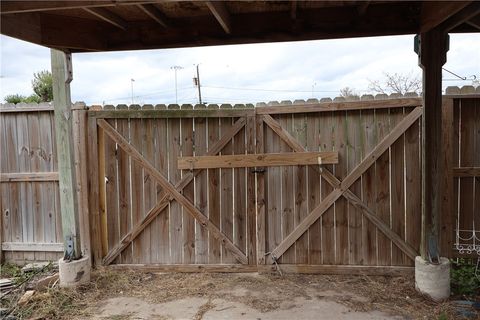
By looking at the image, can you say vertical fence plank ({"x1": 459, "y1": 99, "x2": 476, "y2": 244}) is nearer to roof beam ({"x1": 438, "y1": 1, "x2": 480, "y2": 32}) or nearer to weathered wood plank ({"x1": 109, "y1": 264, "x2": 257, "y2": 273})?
roof beam ({"x1": 438, "y1": 1, "x2": 480, "y2": 32})

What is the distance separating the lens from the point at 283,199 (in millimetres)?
3734

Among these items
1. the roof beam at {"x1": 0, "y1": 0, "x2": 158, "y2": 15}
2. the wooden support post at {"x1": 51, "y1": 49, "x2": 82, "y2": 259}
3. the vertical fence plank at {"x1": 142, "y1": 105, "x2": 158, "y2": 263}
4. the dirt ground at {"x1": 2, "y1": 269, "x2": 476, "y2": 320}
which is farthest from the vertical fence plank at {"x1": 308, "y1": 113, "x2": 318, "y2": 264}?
the wooden support post at {"x1": 51, "y1": 49, "x2": 82, "y2": 259}

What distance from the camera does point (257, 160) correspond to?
3643 mm

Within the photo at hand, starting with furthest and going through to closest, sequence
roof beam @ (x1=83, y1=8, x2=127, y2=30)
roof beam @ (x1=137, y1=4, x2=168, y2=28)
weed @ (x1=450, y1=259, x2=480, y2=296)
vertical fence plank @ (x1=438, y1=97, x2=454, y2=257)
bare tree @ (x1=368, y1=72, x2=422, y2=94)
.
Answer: bare tree @ (x1=368, y1=72, x2=422, y2=94) < vertical fence plank @ (x1=438, y1=97, x2=454, y2=257) < weed @ (x1=450, y1=259, x2=480, y2=296) < roof beam @ (x1=83, y1=8, x2=127, y2=30) < roof beam @ (x1=137, y1=4, x2=168, y2=28)

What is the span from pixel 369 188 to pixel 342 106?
0.93 m

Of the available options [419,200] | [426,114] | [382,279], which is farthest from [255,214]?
[426,114]

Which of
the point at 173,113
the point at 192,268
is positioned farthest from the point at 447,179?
the point at 173,113

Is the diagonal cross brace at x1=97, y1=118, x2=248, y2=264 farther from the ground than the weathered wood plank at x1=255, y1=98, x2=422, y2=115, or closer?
closer

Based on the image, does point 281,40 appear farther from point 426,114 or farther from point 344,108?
point 426,114

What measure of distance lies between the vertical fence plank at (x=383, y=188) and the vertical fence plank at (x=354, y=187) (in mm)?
189

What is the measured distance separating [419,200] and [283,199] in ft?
4.66

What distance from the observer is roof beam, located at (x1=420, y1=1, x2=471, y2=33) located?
A: 2.37 metres

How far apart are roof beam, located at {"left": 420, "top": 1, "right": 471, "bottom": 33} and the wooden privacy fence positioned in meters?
0.82

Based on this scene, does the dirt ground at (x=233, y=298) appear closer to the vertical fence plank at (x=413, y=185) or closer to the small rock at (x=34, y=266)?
the vertical fence plank at (x=413, y=185)
